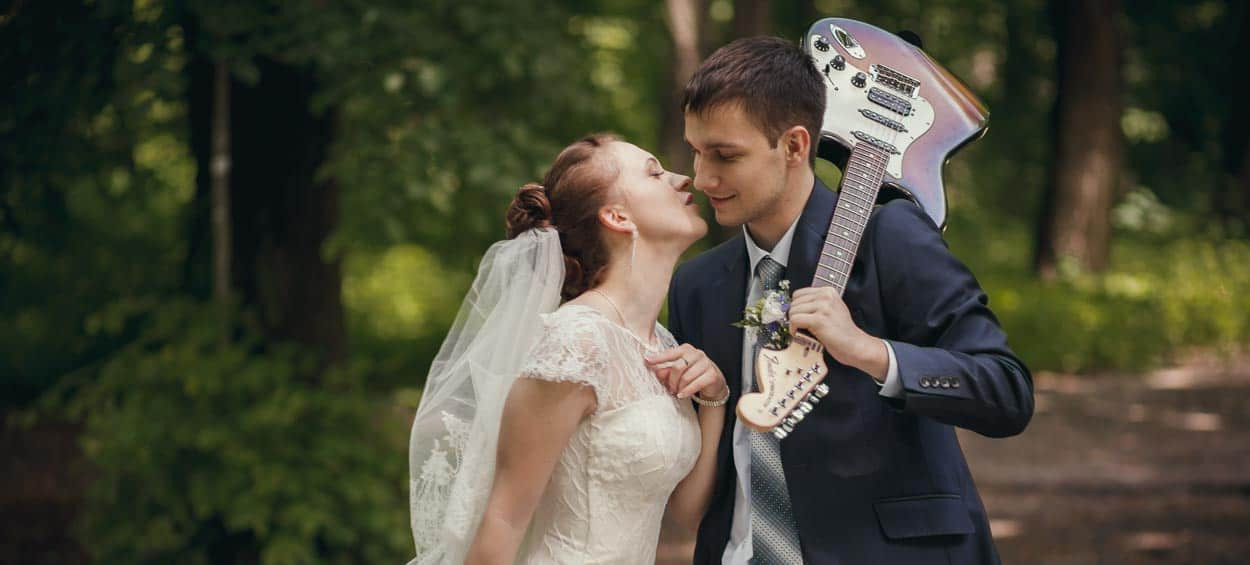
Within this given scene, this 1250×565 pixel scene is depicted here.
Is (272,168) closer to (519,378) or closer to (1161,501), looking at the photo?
(519,378)

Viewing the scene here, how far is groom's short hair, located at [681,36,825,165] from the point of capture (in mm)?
2471

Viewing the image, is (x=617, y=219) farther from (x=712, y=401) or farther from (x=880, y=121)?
(x=880, y=121)

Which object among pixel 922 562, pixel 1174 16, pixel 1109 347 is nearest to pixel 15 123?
pixel 922 562

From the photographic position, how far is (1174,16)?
51.4ft

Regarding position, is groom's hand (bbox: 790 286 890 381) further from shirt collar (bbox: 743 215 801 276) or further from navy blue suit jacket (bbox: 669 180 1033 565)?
shirt collar (bbox: 743 215 801 276)

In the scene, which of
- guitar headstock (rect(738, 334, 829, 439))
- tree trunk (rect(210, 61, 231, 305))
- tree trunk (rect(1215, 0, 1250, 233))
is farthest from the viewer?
tree trunk (rect(1215, 0, 1250, 233))

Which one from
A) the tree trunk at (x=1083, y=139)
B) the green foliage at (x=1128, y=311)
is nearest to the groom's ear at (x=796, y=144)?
the green foliage at (x=1128, y=311)

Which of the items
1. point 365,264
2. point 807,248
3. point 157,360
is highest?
point 807,248

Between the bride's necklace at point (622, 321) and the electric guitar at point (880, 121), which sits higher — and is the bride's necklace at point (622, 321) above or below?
below

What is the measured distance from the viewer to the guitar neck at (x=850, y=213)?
233cm

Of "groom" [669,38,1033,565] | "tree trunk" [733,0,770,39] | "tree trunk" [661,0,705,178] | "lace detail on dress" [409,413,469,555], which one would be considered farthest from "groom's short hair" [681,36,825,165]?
"tree trunk" [661,0,705,178]

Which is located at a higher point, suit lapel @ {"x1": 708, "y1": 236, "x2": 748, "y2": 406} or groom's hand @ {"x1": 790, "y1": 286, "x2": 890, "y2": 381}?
groom's hand @ {"x1": 790, "y1": 286, "x2": 890, "y2": 381}

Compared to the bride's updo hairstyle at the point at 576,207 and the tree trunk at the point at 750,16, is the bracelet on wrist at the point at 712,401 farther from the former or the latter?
the tree trunk at the point at 750,16

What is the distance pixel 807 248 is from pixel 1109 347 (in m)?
9.29
